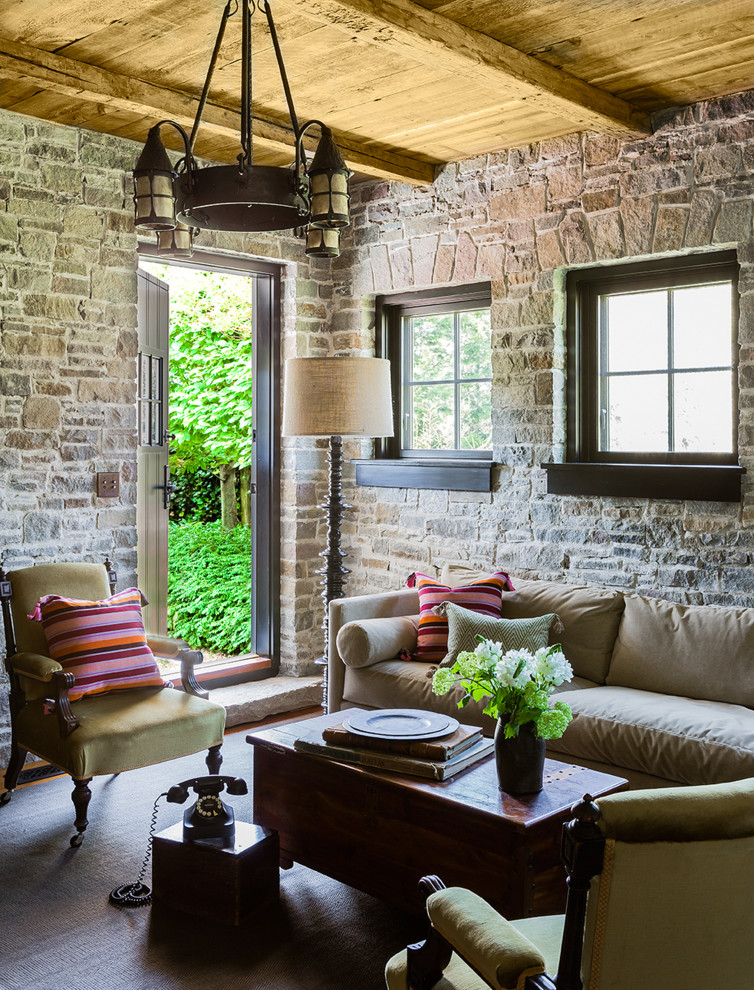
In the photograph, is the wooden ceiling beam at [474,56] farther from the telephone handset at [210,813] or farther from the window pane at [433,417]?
the telephone handset at [210,813]

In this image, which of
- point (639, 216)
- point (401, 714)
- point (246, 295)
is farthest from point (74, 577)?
point (246, 295)

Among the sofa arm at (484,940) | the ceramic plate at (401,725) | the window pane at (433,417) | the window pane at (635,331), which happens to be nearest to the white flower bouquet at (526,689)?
the ceramic plate at (401,725)

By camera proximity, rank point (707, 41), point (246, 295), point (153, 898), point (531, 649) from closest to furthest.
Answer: point (153, 898)
point (707, 41)
point (531, 649)
point (246, 295)

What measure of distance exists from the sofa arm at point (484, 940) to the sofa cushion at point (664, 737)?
160 cm

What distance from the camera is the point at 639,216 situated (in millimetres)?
4234

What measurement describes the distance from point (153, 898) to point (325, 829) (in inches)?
23.1

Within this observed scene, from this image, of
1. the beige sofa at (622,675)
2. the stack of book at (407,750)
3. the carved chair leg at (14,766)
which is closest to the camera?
the stack of book at (407,750)

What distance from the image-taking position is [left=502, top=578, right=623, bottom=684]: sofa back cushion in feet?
13.3

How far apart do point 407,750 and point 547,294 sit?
8.48ft

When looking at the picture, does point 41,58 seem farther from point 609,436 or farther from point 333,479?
point 609,436

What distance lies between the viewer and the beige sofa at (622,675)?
323 cm

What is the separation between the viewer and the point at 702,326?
13.8 ft

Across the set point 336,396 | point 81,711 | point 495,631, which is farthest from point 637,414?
point 81,711

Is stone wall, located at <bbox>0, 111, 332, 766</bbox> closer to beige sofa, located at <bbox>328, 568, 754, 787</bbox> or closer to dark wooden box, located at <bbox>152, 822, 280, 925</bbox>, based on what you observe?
beige sofa, located at <bbox>328, 568, 754, 787</bbox>
